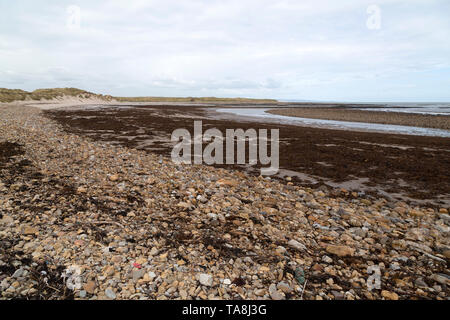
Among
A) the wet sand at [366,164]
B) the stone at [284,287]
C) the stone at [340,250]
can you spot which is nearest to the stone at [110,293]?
the stone at [284,287]

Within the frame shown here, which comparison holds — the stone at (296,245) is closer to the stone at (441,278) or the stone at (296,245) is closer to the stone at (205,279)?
the stone at (205,279)

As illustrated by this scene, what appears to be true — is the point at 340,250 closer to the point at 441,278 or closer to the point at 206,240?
the point at 441,278

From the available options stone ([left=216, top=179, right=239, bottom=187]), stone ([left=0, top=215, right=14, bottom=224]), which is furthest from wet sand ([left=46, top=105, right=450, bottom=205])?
stone ([left=0, top=215, right=14, bottom=224])

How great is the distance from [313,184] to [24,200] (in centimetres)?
1064

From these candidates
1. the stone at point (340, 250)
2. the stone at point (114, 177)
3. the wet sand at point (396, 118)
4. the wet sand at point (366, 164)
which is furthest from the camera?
the wet sand at point (396, 118)

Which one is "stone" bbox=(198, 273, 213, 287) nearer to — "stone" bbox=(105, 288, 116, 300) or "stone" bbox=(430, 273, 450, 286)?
"stone" bbox=(105, 288, 116, 300)

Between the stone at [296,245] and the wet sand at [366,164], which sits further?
the wet sand at [366,164]

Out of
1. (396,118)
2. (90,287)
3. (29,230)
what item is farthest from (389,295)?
(396,118)

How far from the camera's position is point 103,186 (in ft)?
29.7

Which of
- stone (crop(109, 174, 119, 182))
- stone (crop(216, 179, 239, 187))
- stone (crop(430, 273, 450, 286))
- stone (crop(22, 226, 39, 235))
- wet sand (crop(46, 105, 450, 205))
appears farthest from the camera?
wet sand (crop(46, 105, 450, 205))

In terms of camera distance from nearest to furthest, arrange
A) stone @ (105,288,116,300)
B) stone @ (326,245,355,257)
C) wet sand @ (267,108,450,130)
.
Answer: stone @ (105,288,116,300)
stone @ (326,245,355,257)
wet sand @ (267,108,450,130)
